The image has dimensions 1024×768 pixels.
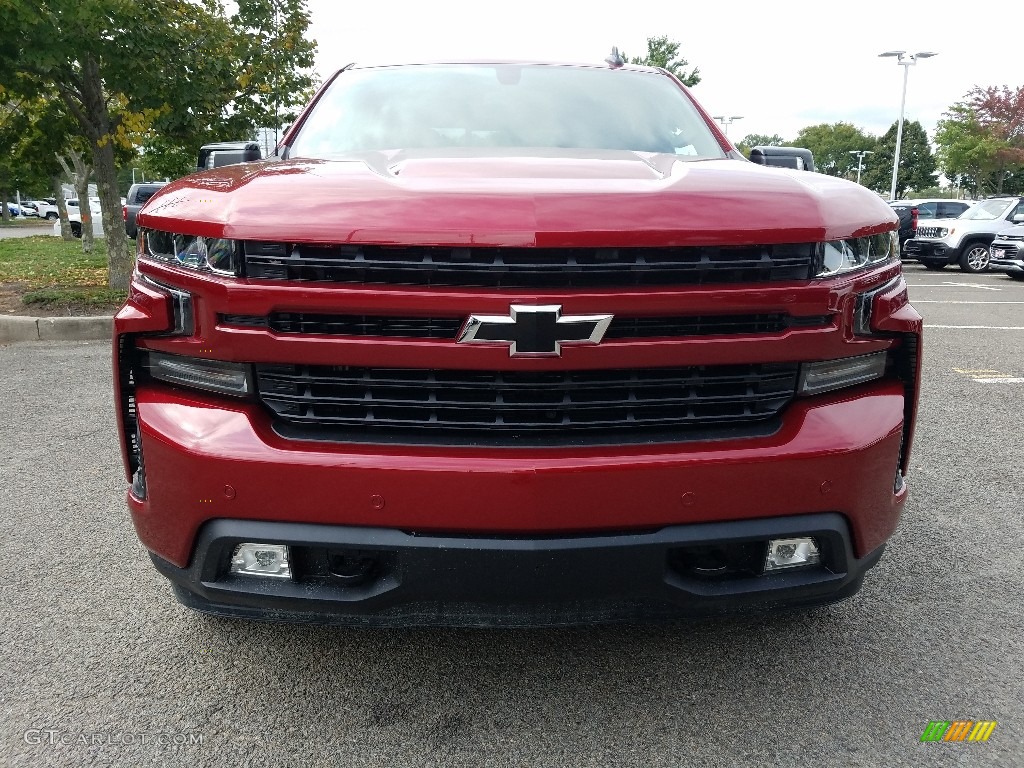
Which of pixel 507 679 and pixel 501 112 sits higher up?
pixel 501 112

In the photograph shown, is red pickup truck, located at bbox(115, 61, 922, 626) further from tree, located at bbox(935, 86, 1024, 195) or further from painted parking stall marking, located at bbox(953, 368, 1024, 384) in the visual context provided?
tree, located at bbox(935, 86, 1024, 195)

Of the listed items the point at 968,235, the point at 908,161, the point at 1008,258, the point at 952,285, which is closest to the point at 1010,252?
the point at 1008,258

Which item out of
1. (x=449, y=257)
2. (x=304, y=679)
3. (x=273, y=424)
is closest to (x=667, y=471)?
(x=449, y=257)

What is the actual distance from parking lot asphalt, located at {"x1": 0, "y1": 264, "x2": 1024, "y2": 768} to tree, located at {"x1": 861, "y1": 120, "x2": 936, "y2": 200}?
10125 cm

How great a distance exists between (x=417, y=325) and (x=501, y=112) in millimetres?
1538

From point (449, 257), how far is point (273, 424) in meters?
0.57

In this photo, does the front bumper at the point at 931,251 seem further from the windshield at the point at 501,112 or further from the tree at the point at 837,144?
the tree at the point at 837,144

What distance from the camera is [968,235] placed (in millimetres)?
18344

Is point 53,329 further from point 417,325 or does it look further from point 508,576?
point 508,576

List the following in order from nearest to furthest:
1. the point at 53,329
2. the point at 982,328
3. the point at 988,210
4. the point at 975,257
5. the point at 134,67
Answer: the point at 53,329, the point at 134,67, the point at 982,328, the point at 975,257, the point at 988,210

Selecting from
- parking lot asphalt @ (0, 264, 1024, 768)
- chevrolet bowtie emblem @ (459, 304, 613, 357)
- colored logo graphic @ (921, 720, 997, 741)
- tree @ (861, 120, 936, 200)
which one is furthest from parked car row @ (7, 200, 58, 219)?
tree @ (861, 120, 936, 200)

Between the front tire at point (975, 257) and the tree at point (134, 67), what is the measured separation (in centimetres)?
A: 1527

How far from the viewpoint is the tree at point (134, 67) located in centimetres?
738

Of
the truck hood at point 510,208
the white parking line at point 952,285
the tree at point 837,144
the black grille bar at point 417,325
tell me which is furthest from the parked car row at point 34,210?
the tree at point 837,144
